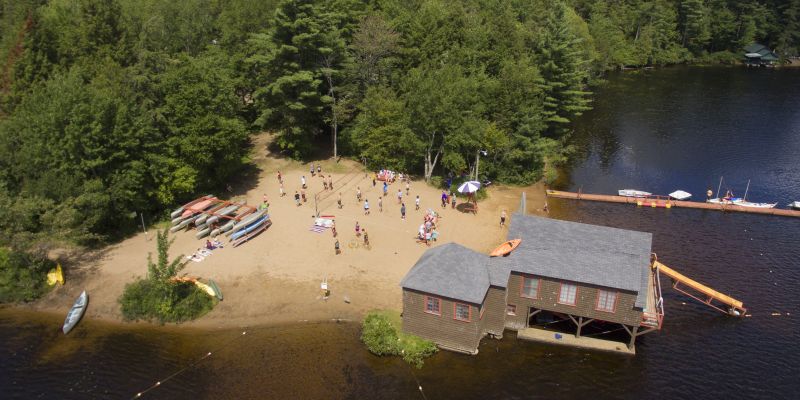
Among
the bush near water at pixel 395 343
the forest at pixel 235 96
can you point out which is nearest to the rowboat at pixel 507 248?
the bush near water at pixel 395 343

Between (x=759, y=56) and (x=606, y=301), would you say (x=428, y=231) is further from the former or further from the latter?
(x=759, y=56)

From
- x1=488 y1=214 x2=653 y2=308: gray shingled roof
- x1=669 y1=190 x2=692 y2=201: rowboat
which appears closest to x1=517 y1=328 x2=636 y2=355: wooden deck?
x1=488 y1=214 x2=653 y2=308: gray shingled roof

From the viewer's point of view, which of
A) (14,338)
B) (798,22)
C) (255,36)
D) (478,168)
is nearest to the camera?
(14,338)

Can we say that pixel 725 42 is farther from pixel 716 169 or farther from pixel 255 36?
pixel 255 36

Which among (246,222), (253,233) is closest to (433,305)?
(253,233)

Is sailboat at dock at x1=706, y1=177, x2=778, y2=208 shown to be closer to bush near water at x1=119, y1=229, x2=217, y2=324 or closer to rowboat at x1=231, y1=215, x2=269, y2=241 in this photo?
rowboat at x1=231, y1=215, x2=269, y2=241

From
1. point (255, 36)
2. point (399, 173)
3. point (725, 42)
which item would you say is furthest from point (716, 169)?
point (725, 42)

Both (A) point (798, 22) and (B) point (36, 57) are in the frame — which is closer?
(B) point (36, 57)
